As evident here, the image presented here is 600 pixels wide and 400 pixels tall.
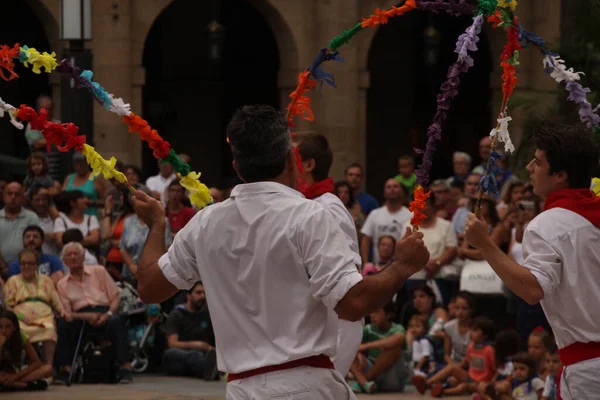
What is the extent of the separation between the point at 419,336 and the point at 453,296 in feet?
1.54

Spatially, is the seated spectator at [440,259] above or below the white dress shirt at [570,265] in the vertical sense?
below

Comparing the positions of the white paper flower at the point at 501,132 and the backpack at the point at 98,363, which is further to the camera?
the backpack at the point at 98,363

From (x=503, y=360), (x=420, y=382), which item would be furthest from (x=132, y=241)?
(x=503, y=360)

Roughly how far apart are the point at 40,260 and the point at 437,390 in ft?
12.4

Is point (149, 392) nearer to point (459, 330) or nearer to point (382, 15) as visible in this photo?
point (459, 330)

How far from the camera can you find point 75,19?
1390 centimetres

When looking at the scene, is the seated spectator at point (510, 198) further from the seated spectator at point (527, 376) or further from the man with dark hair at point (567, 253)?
the man with dark hair at point (567, 253)

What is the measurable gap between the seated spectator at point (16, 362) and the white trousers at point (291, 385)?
7.48 m

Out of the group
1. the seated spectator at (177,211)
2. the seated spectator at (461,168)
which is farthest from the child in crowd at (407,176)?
the seated spectator at (177,211)

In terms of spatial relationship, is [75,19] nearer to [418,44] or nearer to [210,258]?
[210,258]

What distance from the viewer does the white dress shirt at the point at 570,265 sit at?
5.69 m

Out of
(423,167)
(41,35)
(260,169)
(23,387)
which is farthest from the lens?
(41,35)

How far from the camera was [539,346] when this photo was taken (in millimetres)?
11430

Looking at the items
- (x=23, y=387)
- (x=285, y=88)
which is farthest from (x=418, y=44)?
(x=23, y=387)
